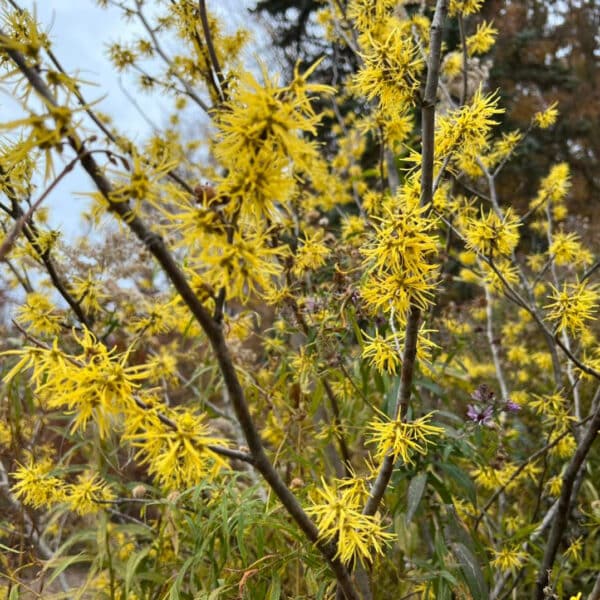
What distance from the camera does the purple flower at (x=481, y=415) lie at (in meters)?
1.70

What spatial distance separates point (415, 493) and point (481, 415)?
31 centimetres

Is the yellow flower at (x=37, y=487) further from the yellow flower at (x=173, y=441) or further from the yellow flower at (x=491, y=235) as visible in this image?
the yellow flower at (x=491, y=235)

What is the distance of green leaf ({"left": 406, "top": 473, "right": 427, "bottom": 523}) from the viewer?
5.27 ft

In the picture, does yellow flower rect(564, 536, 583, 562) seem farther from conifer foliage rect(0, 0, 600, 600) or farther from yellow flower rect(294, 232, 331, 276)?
yellow flower rect(294, 232, 331, 276)

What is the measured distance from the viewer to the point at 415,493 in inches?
65.0

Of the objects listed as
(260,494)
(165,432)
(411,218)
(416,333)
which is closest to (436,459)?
(260,494)

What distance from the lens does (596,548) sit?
8.56 feet

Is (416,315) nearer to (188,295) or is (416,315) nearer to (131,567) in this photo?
(188,295)

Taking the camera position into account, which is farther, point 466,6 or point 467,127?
point 466,6

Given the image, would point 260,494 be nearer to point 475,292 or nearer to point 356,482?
point 356,482

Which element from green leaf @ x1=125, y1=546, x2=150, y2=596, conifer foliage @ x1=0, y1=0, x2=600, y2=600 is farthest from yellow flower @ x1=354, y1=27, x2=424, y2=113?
green leaf @ x1=125, y1=546, x2=150, y2=596

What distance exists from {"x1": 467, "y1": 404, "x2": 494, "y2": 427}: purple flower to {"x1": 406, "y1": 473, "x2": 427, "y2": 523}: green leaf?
230 millimetres

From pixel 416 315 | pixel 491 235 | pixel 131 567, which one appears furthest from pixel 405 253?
pixel 131 567

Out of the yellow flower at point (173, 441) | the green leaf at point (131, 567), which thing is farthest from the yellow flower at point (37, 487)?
the yellow flower at point (173, 441)
